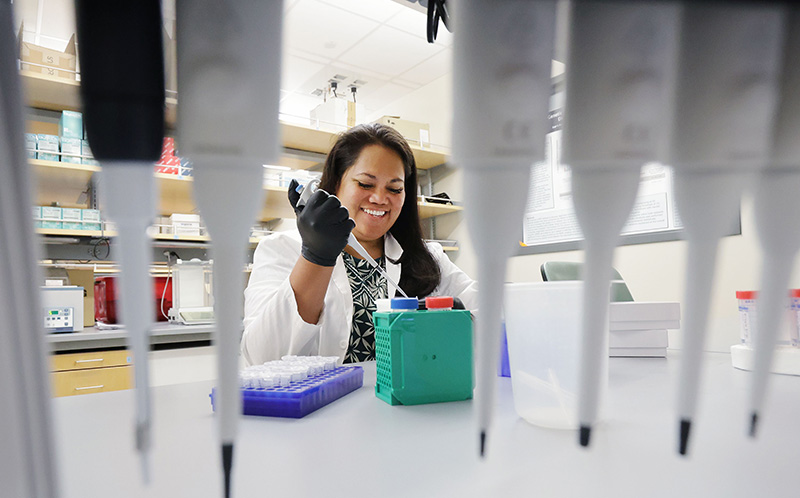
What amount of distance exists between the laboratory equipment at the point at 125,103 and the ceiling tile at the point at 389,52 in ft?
7.41

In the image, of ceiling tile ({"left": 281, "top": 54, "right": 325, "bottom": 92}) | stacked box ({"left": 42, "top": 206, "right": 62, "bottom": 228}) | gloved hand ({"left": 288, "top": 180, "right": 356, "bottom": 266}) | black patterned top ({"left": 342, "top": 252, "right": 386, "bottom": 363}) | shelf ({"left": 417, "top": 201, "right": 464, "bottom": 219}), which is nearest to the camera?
gloved hand ({"left": 288, "top": 180, "right": 356, "bottom": 266})

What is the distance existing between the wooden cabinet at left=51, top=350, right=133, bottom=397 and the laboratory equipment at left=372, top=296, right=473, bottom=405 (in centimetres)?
132

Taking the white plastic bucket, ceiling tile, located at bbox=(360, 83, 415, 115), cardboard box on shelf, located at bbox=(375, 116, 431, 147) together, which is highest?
ceiling tile, located at bbox=(360, 83, 415, 115)

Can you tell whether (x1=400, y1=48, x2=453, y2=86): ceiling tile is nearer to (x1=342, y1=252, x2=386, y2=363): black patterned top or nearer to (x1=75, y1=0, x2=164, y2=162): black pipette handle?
(x1=342, y1=252, x2=386, y2=363): black patterned top

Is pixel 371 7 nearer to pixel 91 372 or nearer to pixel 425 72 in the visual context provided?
pixel 425 72

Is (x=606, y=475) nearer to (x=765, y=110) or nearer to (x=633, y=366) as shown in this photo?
(x=765, y=110)

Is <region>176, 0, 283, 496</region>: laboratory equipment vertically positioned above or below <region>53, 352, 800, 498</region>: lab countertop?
above

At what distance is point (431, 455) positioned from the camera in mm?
404

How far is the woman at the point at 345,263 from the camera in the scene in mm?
→ 1097

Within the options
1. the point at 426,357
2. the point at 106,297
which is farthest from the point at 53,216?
the point at 426,357

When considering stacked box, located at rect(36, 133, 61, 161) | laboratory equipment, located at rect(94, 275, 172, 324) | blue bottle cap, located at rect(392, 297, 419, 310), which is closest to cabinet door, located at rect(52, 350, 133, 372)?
laboratory equipment, located at rect(94, 275, 172, 324)

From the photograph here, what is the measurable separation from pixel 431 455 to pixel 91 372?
162 centimetres

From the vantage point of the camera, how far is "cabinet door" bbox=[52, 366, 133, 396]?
1.58 metres

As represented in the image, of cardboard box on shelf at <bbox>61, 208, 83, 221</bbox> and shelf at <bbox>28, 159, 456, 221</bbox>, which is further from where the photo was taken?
cardboard box on shelf at <bbox>61, 208, 83, 221</bbox>
